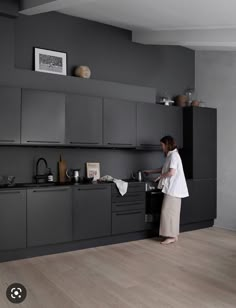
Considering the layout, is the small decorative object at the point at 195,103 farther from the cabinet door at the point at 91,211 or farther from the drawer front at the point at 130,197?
the cabinet door at the point at 91,211

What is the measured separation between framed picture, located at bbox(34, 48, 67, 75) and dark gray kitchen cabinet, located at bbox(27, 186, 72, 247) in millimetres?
1748

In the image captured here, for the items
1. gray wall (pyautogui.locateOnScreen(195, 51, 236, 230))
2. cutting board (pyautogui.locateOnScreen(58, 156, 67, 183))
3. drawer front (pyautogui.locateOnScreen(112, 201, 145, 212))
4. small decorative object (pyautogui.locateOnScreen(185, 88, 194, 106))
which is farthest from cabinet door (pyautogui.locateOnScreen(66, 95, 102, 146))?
gray wall (pyautogui.locateOnScreen(195, 51, 236, 230))

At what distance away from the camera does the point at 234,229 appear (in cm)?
591

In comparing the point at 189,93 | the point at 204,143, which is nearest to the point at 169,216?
the point at 204,143

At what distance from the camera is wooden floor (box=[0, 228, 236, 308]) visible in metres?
2.96

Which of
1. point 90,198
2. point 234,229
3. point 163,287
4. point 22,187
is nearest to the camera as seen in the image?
point 163,287

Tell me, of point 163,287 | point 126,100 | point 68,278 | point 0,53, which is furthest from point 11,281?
point 126,100

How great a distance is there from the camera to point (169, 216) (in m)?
4.98

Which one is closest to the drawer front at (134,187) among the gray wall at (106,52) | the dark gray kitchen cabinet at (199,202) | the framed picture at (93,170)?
the framed picture at (93,170)

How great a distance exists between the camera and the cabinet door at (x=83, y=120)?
4.71 meters

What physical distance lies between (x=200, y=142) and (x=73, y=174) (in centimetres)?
233

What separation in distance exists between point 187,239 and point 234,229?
3.95 ft

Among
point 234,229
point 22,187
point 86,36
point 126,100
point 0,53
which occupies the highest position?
point 86,36

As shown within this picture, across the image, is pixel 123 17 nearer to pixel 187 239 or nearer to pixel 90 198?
pixel 90 198
